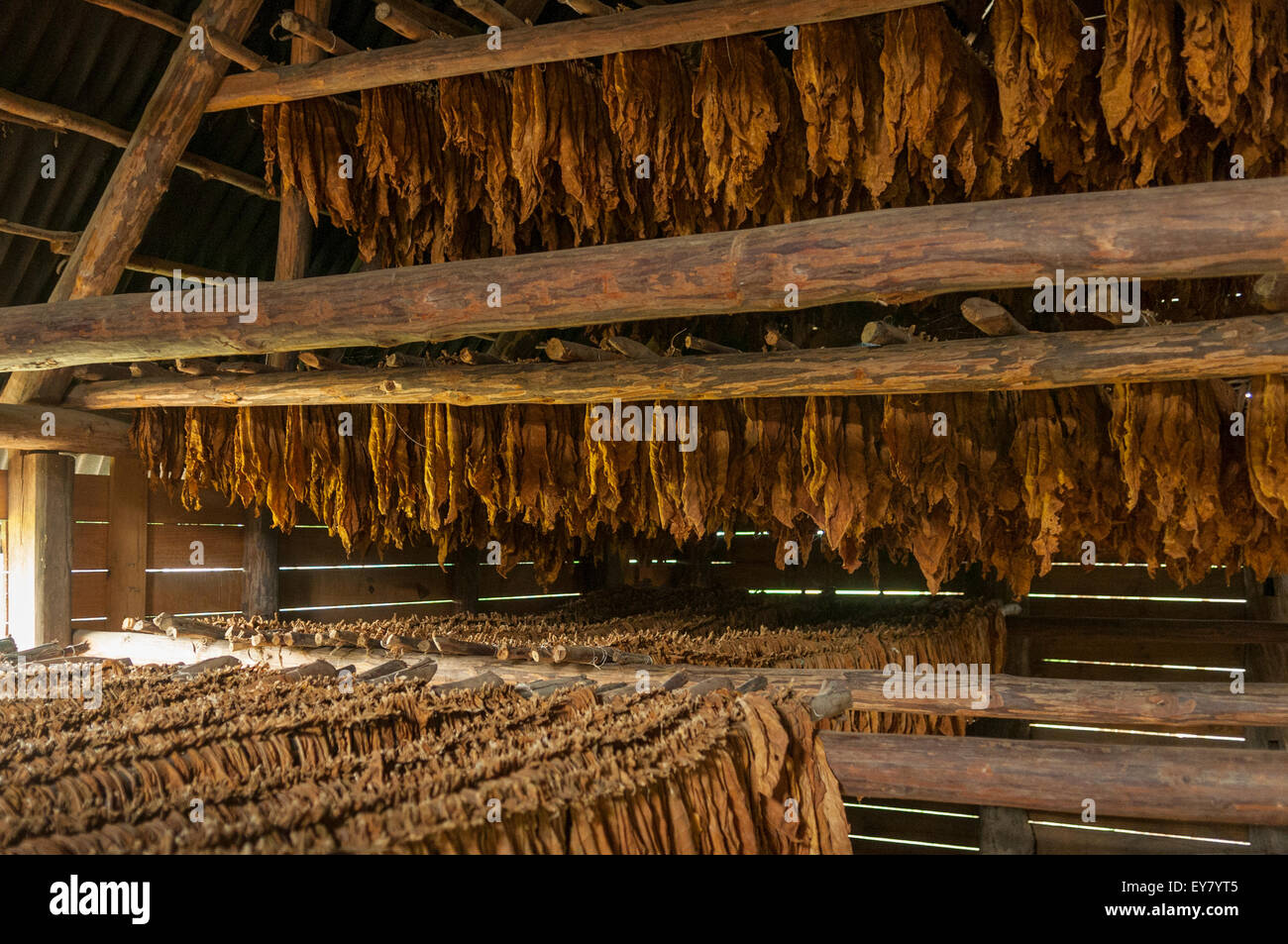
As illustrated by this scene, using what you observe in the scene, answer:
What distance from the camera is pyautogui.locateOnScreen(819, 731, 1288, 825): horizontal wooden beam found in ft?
10.2

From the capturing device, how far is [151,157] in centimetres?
504

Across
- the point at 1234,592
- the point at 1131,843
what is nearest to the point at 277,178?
the point at 1131,843

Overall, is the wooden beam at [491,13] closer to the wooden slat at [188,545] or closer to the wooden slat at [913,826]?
the wooden slat at [188,545]

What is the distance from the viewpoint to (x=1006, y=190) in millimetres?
4828

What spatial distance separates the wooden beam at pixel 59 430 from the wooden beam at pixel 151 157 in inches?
38.1

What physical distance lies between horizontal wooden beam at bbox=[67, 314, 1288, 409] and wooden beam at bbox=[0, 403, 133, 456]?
457mm

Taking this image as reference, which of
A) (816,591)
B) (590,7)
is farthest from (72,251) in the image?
(816,591)

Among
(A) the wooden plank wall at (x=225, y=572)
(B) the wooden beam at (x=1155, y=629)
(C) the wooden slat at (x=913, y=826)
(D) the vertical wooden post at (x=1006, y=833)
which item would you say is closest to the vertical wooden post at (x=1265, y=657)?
(B) the wooden beam at (x=1155, y=629)

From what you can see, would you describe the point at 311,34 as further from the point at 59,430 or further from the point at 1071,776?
the point at 1071,776

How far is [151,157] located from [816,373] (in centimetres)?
371

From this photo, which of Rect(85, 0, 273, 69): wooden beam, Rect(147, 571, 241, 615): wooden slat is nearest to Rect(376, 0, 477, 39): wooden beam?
Rect(85, 0, 273, 69): wooden beam

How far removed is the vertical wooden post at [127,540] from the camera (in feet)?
23.0
